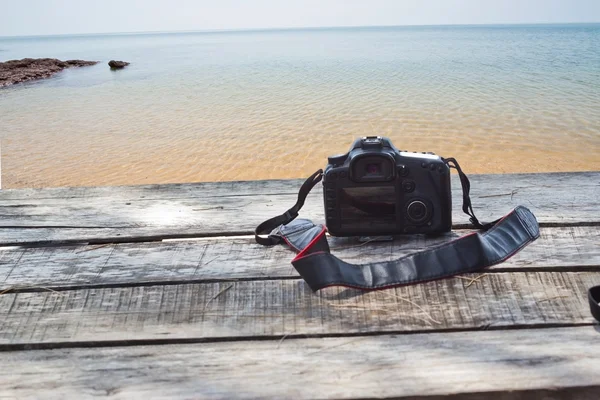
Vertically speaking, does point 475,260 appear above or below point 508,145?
above

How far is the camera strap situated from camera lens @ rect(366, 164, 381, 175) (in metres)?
0.23

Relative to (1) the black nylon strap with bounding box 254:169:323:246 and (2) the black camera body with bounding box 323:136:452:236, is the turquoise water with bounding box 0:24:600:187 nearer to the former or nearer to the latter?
(1) the black nylon strap with bounding box 254:169:323:246

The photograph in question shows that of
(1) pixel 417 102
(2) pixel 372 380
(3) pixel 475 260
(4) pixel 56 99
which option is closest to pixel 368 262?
(3) pixel 475 260

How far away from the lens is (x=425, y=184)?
1.52 metres

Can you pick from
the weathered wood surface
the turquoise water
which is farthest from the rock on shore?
the weathered wood surface

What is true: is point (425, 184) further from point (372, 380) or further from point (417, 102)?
point (417, 102)

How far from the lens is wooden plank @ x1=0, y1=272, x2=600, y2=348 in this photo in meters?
1.13

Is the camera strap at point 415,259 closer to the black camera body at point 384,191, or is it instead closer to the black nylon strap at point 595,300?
the black camera body at point 384,191

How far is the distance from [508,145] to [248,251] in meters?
6.10

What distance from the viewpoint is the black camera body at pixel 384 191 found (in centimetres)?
151

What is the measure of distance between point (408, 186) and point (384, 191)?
7 cm

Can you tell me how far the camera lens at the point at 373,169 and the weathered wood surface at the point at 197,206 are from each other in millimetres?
315

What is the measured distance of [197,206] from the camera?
1.93 m

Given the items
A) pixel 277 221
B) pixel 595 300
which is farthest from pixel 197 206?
pixel 595 300
